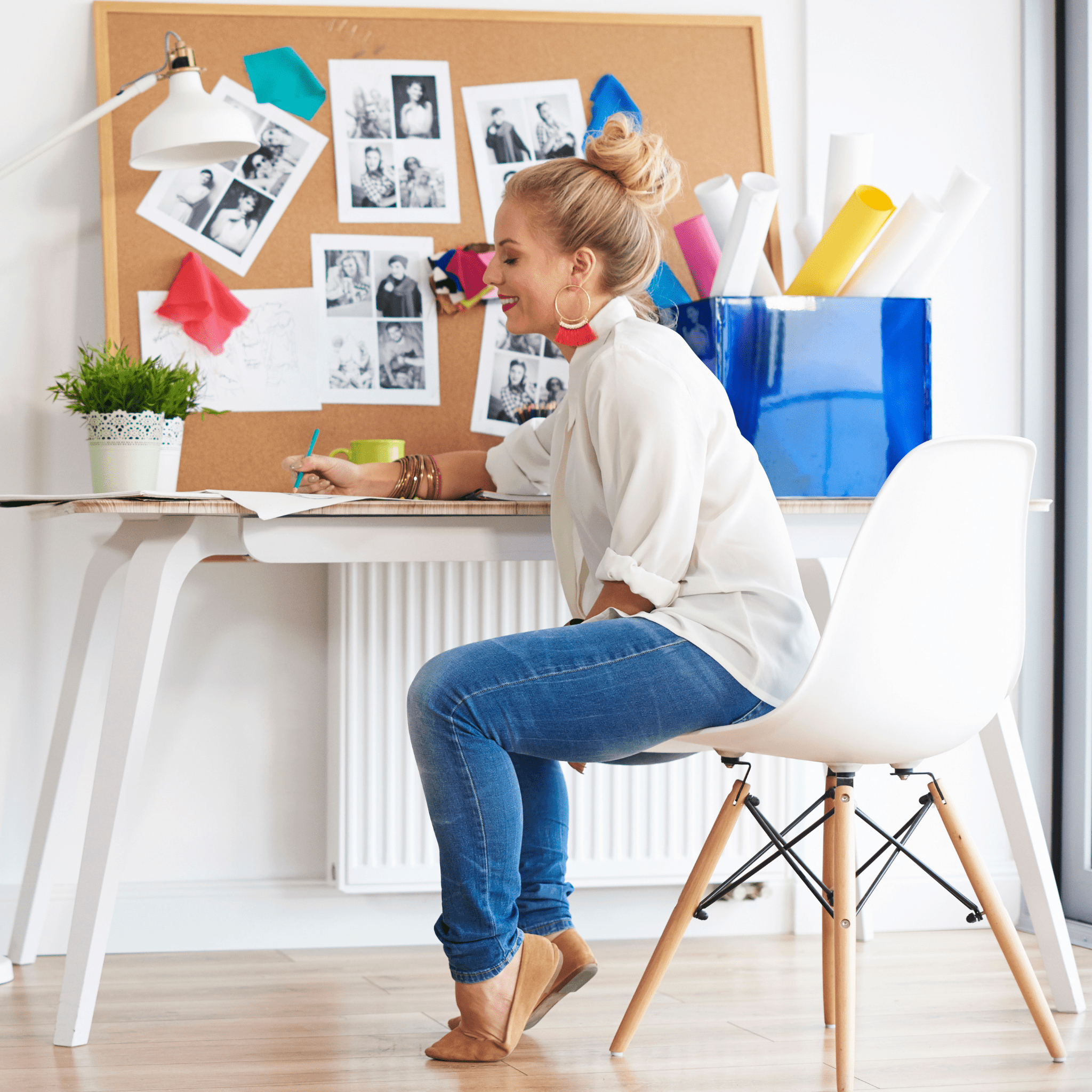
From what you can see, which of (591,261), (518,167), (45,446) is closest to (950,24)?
(518,167)

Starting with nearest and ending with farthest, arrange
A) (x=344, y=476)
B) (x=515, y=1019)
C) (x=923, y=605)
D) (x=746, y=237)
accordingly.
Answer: (x=923, y=605), (x=515, y=1019), (x=344, y=476), (x=746, y=237)

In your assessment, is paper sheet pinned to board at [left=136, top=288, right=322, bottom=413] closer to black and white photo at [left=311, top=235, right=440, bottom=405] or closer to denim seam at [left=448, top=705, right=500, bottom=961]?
black and white photo at [left=311, top=235, right=440, bottom=405]

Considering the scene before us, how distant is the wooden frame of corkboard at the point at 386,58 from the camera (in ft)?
6.75

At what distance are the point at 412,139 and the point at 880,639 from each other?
126 cm

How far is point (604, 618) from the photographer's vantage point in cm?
142

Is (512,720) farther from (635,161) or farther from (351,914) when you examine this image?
(351,914)

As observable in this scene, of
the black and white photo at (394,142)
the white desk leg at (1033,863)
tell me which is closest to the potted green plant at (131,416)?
the black and white photo at (394,142)

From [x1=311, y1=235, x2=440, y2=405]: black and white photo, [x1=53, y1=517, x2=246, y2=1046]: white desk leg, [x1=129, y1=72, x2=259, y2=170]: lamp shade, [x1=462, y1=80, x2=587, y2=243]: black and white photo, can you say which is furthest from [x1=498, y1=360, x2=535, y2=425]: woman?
[x1=53, y1=517, x2=246, y2=1046]: white desk leg

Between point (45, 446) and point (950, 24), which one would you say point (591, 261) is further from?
point (950, 24)

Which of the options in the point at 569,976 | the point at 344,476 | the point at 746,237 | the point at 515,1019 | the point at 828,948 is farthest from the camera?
the point at 746,237

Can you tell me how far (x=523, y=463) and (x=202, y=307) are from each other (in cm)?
61

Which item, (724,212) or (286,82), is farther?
(286,82)

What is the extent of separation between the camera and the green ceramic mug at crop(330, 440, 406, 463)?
1887 mm

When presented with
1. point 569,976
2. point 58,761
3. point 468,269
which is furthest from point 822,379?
point 58,761
